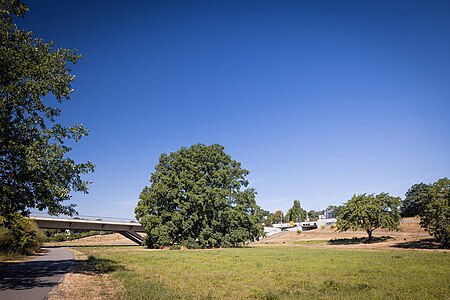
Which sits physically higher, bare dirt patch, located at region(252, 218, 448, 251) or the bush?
the bush

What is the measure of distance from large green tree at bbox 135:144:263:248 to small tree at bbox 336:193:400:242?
17804mm

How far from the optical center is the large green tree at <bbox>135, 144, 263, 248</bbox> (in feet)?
159

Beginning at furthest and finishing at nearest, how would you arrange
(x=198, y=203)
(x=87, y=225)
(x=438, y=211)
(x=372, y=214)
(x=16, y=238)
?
1. (x=87, y=225)
2. (x=372, y=214)
3. (x=198, y=203)
4. (x=438, y=211)
5. (x=16, y=238)

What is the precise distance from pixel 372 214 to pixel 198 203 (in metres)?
32.7

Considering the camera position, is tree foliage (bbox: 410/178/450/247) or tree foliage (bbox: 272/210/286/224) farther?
tree foliage (bbox: 272/210/286/224)

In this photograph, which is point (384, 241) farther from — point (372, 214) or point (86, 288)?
point (86, 288)

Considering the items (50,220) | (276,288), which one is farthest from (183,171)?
(276,288)

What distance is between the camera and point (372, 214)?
52281 mm

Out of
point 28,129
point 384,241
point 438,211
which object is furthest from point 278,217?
point 28,129

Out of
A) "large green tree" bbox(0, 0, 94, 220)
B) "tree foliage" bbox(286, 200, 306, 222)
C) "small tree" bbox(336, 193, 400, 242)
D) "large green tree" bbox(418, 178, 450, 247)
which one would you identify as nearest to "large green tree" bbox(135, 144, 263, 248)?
"small tree" bbox(336, 193, 400, 242)

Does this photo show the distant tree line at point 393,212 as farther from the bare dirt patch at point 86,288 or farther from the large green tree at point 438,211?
the bare dirt patch at point 86,288

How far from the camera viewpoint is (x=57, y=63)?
16.1 m

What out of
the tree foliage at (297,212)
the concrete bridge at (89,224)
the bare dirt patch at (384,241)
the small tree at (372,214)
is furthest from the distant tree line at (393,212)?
the tree foliage at (297,212)

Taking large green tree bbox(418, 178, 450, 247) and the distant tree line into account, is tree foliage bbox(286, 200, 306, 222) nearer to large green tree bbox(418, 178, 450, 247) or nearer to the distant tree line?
the distant tree line
